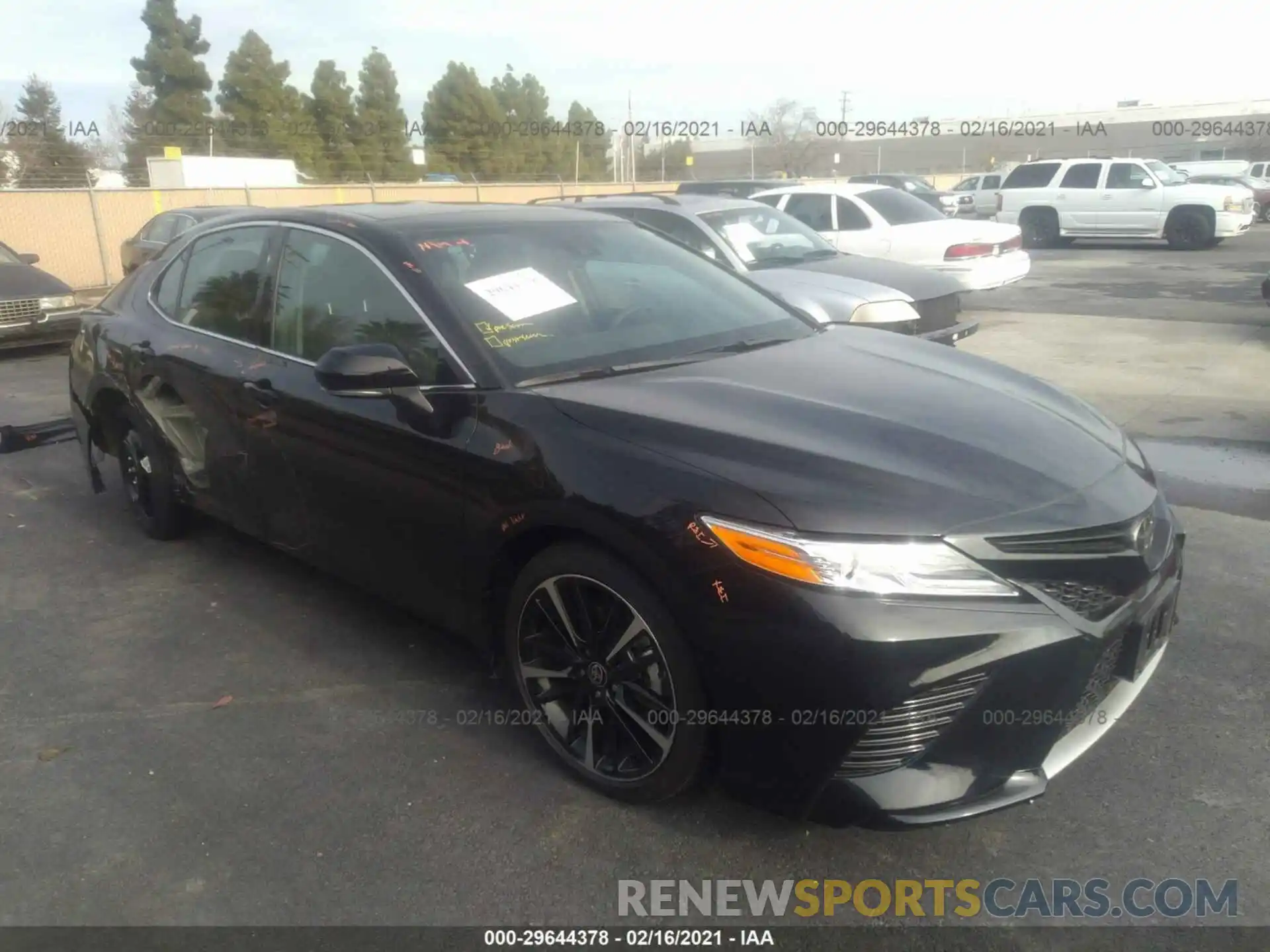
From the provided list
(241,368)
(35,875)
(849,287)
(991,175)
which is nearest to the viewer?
Answer: (35,875)

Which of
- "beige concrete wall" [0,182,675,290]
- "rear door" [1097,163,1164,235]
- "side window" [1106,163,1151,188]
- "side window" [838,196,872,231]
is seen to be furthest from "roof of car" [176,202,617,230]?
"side window" [1106,163,1151,188]

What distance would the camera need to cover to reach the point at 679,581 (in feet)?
8.45

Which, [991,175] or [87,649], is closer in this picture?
[87,649]

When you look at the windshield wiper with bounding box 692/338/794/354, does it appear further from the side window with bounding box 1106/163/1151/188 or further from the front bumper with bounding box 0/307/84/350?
the side window with bounding box 1106/163/1151/188

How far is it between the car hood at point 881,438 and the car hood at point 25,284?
418 inches

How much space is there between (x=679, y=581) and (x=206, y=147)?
4491 cm

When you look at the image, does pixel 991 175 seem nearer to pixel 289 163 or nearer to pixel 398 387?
pixel 289 163

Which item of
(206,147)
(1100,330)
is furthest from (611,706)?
(206,147)

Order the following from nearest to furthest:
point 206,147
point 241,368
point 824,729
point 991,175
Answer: point 824,729, point 241,368, point 991,175, point 206,147

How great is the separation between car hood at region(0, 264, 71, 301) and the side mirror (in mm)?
10039

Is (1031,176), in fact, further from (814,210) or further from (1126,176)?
(814,210)

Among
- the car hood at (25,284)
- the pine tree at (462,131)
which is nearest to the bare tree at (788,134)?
the pine tree at (462,131)

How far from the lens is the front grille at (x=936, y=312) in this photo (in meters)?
9.00

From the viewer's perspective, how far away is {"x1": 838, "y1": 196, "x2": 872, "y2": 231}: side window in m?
12.4
